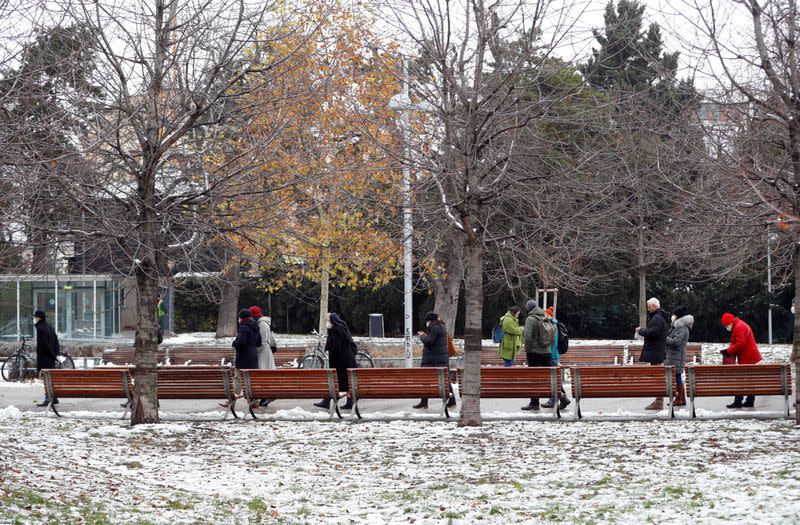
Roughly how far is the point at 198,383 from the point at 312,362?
7208mm

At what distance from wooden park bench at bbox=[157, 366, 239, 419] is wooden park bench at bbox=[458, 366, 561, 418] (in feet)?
11.2

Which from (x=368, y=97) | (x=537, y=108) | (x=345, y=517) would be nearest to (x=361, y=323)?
(x=368, y=97)

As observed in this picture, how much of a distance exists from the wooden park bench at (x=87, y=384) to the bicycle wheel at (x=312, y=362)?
7.10 meters

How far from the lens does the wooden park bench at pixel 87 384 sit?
15.7m

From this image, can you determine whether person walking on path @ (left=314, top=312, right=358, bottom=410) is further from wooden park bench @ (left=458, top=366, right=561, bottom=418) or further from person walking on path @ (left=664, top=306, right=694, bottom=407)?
person walking on path @ (left=664, top=306, right=694, bottom=407)

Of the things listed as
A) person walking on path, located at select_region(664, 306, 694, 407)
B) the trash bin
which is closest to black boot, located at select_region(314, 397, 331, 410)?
person walking on path, located at select_region(664, 306, 694, 407)

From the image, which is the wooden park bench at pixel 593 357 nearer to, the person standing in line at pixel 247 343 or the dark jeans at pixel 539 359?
the dark jeans at pixel 539 359

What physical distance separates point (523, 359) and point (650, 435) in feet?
30.3

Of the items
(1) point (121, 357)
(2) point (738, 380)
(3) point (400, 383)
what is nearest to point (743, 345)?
(2) point (738, 380)

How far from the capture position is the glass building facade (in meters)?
32.5

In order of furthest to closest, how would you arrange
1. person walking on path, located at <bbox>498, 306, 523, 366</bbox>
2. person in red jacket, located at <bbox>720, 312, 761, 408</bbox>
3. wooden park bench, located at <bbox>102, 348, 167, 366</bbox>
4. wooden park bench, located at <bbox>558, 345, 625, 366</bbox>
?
wooden park bench, located at <bbox>102, 348, 167, 366</bbox>, wooden park bench, located at <bbox>558, 345, 625, 366</bbox>, person walking on path, located at <bbox>498, 306, 523, 366</bbox>, person in red jacket, located at <bbox>720, 312, 761, 408</bbox>

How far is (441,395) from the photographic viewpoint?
588 inches

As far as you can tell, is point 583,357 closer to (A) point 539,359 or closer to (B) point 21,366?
(A) point 539,359

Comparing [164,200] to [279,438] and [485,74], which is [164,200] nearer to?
[279,438]
